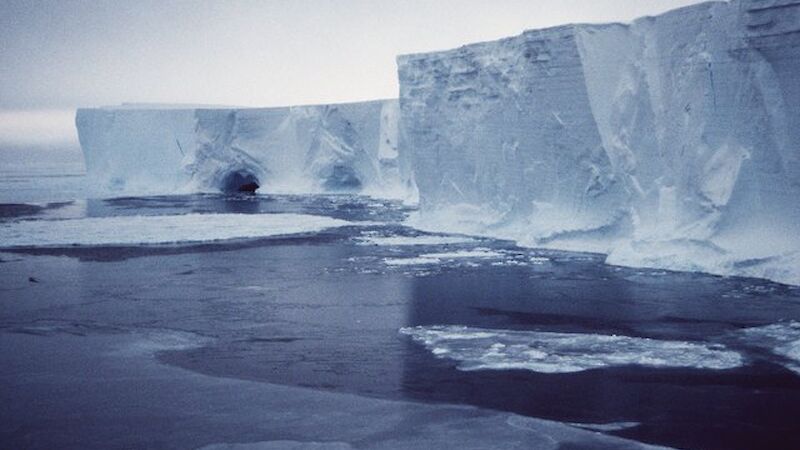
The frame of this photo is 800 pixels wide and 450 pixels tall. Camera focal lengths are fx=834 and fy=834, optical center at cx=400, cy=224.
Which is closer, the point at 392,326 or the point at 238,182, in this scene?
A: the point at 392,326

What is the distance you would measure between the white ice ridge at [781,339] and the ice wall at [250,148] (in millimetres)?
21331

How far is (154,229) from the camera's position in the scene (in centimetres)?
1644

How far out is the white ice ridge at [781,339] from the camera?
6.07 meters

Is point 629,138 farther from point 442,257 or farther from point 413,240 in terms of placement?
point 413,240

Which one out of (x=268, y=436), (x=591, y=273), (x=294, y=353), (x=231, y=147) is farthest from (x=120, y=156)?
(x=268, y=436)

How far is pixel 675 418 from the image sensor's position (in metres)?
4.74

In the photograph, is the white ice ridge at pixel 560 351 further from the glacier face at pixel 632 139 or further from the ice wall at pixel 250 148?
the ice wall at pixel 250 148

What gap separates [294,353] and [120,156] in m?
27.3

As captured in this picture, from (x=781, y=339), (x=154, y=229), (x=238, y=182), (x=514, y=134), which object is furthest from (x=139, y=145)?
(x=781, y=339)

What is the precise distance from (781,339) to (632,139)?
5.87 meters

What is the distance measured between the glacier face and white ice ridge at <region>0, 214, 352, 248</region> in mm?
3080

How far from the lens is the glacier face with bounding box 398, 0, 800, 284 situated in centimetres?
971

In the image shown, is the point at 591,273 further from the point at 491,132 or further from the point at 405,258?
the point at 491,132

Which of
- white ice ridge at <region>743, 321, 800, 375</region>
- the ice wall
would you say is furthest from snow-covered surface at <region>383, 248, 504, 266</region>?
the ice wall
